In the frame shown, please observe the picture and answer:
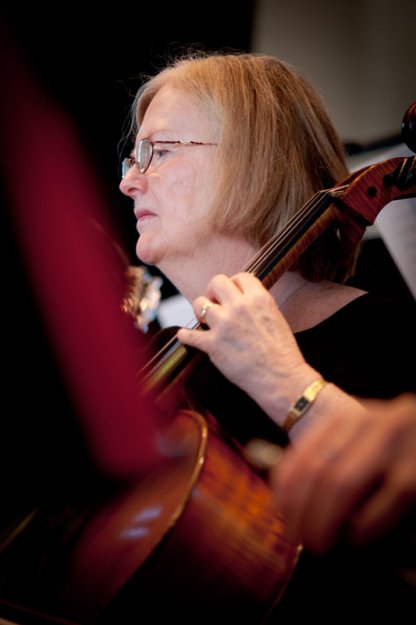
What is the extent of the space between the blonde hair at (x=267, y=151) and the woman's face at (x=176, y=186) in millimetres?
29

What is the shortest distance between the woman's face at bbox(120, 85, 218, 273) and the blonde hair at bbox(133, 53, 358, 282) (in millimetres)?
29

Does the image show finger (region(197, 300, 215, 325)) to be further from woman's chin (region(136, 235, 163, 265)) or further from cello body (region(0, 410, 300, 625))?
woman's chin (region(136, 235, 163, 265))

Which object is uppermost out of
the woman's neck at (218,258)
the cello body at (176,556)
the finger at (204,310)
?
the finger at (204,310)

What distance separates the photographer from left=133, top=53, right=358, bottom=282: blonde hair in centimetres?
128

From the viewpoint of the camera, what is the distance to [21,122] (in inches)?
91.3

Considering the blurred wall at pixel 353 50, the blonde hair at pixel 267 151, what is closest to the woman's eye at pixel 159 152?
the blonde hair at pixel 267 151

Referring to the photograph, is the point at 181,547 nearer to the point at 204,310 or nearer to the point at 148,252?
the point at 204,310

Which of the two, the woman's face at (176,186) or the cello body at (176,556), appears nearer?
the cello body at (176,556)

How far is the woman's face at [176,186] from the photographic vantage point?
130 cm

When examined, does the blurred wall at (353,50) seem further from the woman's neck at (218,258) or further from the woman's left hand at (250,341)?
the woman's left hand at (250,341)

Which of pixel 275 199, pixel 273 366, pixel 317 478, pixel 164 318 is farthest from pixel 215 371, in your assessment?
pixel 164 318

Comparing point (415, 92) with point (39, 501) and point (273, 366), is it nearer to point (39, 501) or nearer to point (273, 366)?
point (273, 366)

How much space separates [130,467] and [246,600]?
25 centimetres

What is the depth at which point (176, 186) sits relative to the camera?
1.33m
